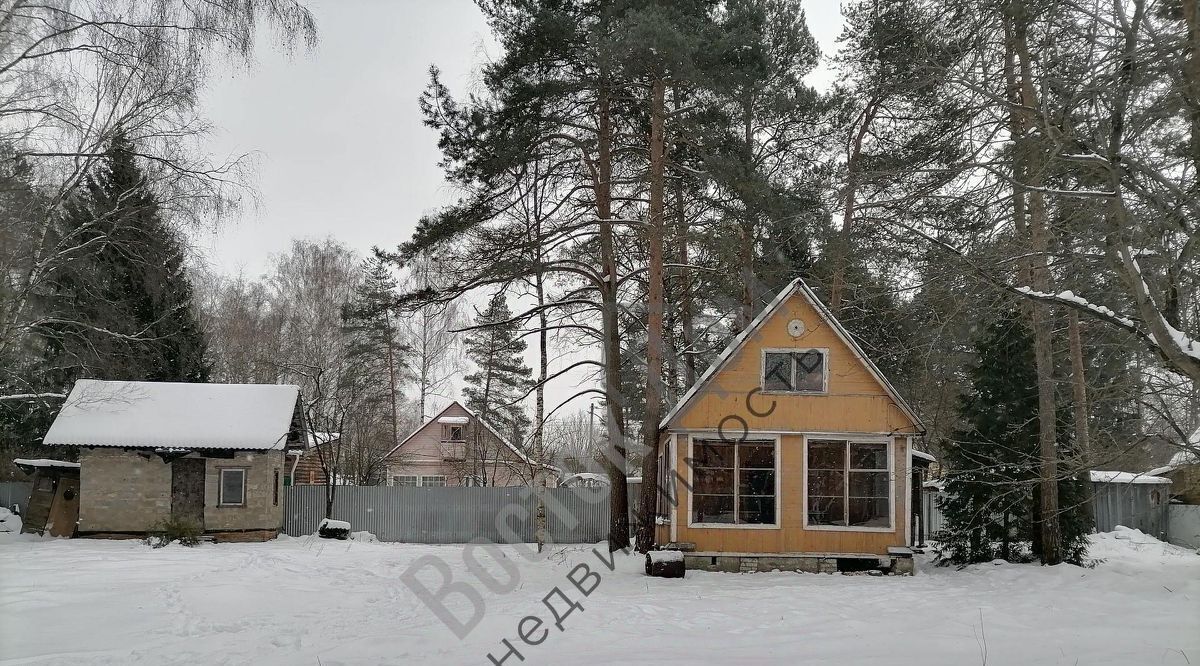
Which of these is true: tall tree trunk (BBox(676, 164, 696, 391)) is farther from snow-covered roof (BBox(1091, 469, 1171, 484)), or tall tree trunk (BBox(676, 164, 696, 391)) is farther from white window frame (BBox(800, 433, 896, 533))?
snow-covered roof (BBox(1091, 469, 1171, 484))

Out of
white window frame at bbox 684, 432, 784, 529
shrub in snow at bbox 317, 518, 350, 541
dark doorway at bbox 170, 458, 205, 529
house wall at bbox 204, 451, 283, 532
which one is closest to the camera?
white window frame at bbox 684, 432, 784, 529

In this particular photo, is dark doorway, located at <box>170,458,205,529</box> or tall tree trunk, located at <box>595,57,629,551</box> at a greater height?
tall tree trunk, located at <box>595,57,629,551</box>

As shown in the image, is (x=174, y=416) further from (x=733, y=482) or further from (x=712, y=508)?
(x=733, y=482)

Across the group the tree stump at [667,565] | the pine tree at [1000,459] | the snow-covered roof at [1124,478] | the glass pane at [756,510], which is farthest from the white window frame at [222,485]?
the snow-covered roof at [1124,478]

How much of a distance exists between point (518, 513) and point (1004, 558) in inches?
521

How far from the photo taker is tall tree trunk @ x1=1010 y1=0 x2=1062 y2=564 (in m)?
6.90

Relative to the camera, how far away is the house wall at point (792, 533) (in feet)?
52.5

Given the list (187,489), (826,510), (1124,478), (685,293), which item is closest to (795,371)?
(826,510)

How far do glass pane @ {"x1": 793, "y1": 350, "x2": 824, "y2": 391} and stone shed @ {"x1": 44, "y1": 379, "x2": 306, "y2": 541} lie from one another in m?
13.6

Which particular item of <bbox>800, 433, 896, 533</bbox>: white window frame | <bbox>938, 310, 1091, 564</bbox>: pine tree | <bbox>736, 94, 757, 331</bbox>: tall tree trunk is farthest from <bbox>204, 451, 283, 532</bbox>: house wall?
<bbox>938, 310, 1091, 564</bbox>: pine tree

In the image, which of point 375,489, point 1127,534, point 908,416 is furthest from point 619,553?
point 1127,534

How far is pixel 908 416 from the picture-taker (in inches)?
631

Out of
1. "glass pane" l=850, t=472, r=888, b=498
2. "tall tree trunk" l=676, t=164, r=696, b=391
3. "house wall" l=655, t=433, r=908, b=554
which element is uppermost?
"tall tree trunk" l=676, t=164, r=696, b=391

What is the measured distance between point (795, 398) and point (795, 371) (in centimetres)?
51
